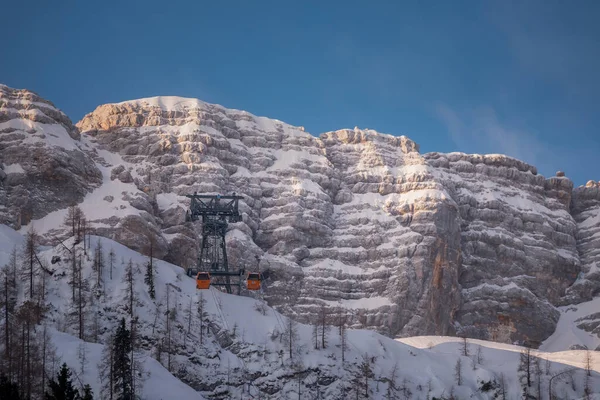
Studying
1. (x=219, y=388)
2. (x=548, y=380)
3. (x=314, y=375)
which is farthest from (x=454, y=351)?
(x=219, y=388)

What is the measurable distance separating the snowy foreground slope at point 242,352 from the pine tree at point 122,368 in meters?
9.90

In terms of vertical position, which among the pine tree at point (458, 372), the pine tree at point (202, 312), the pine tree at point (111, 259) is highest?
the pine tree at point (111, 259)

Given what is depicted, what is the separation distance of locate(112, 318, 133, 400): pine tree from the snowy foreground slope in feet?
32.5

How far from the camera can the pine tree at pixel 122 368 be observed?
114125mm

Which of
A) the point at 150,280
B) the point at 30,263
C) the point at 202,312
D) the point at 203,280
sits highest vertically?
the point at 30,263

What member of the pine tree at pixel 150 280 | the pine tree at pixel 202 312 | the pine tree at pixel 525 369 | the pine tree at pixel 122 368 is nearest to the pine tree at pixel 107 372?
the pine tree at pixel 122 368

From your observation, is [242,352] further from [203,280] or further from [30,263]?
[30,263]

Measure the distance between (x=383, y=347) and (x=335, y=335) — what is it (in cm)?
728

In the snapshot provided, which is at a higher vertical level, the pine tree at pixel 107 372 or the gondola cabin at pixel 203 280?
the gondola cabin at pixel 203 280

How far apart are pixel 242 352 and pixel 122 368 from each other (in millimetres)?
32498

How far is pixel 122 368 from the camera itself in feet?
374

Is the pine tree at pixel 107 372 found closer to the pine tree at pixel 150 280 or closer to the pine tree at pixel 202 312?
the pine tree at pixel 150 280

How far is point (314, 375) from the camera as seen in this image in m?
142

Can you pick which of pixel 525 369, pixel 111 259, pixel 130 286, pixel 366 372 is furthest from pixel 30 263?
pixel 525 369
